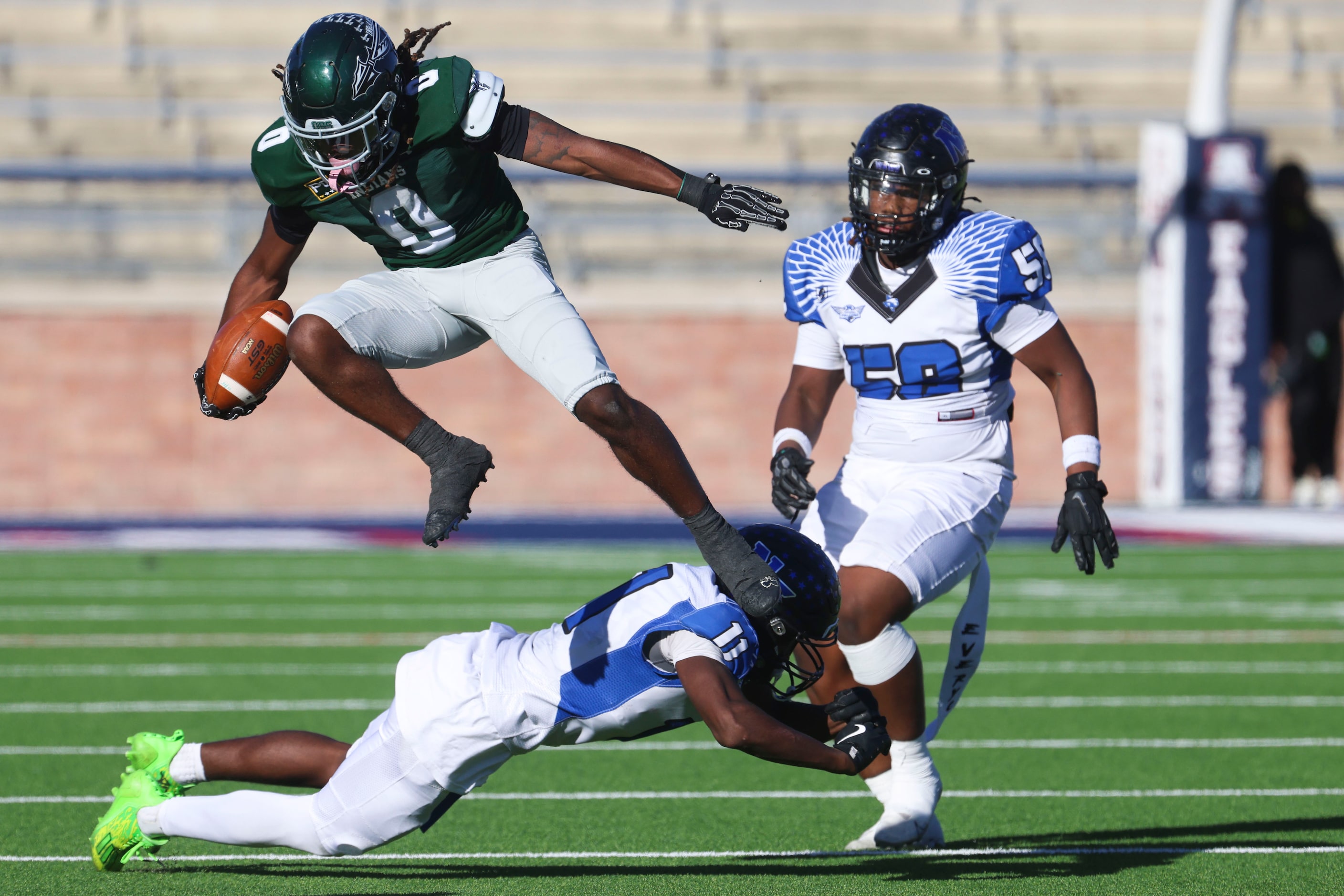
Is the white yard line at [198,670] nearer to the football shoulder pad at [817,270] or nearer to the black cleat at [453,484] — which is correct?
the football shoulder pad at [817,270]

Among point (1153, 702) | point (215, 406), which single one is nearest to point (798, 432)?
point (215, 406)

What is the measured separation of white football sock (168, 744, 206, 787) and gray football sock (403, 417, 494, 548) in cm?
68

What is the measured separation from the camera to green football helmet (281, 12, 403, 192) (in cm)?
407

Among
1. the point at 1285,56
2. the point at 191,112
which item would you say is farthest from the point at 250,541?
the point at 1285,56

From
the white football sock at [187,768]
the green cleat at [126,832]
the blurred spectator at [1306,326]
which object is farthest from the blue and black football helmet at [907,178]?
the blurred spectator at [1306,326]

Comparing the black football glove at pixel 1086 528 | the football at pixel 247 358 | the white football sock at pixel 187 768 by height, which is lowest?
the white football sock at pixel 187 768

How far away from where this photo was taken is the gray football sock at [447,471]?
4.02m

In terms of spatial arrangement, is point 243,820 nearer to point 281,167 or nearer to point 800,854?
point 800,854

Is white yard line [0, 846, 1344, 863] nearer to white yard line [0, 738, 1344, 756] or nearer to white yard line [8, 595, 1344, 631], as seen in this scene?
white yard line [0, 738, 1344, 756]

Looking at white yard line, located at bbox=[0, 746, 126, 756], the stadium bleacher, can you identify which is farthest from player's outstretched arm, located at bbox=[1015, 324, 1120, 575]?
the stadium bleacher

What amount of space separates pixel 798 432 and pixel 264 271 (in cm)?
140

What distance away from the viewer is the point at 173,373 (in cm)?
1498

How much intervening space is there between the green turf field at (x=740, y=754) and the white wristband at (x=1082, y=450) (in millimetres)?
917

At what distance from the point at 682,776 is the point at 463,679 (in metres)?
1.88
